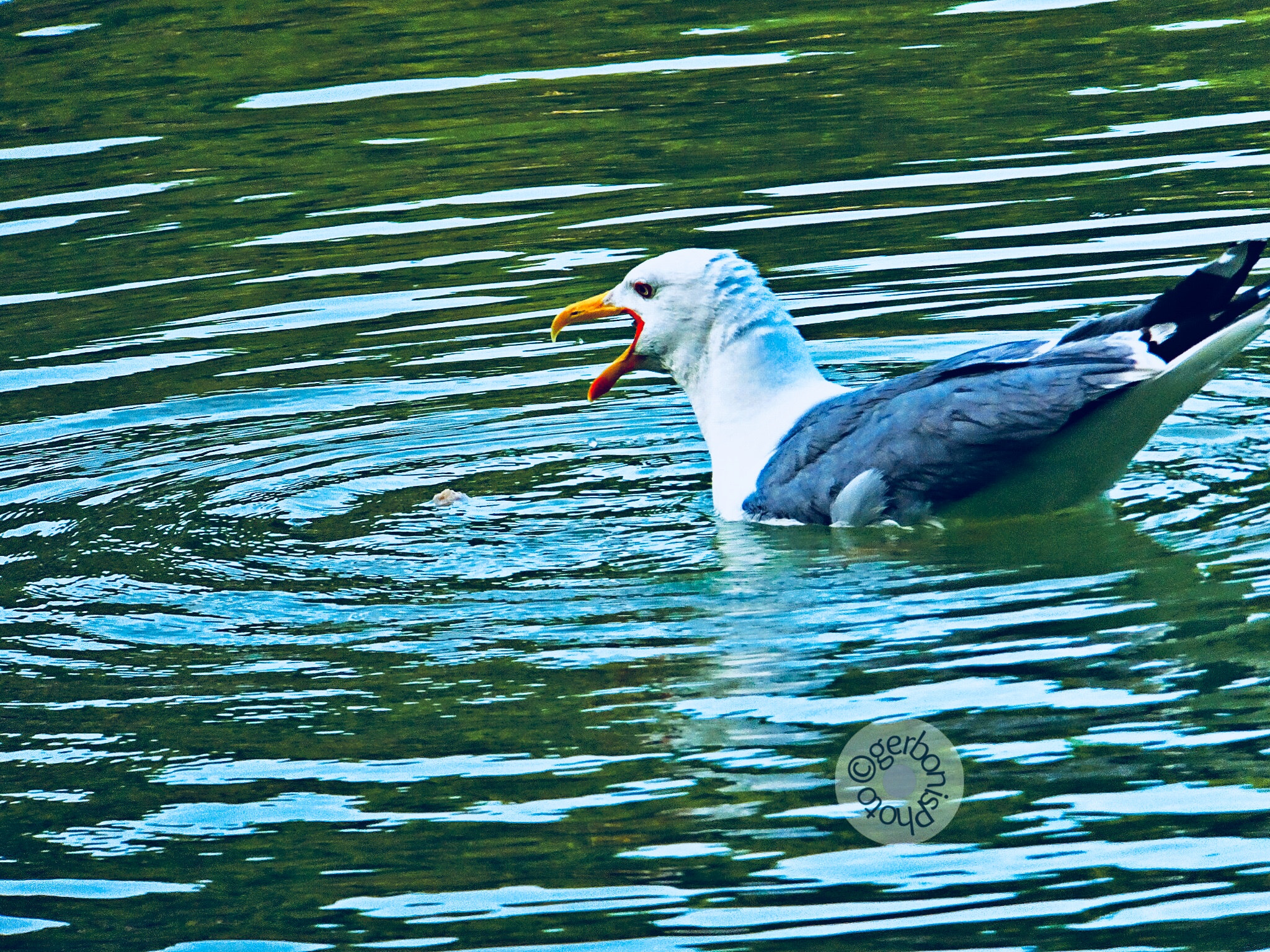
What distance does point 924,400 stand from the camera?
7469 mm

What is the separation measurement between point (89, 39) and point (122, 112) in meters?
2.44

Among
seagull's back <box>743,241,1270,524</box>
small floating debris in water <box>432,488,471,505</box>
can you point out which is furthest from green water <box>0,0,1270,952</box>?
seagull's back <box>743,241,1270,524</box>

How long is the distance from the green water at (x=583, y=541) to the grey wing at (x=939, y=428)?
0.19 metres

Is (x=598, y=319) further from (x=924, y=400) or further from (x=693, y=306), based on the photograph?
(x=924, y=400)

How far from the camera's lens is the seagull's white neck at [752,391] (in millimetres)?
8211

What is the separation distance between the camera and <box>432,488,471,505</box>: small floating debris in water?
847cm

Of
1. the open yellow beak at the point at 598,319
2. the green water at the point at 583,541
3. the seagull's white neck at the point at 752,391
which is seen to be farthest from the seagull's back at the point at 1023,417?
the open yellow beak at the point at 598,319

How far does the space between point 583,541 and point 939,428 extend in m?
1.38

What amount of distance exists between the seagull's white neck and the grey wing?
0.86 feet

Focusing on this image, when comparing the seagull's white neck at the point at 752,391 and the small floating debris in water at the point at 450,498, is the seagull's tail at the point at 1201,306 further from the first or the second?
the small floating debris in water at the point at 450,498

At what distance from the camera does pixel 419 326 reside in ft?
37.2

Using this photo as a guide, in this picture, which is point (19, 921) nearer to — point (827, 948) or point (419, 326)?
point (827, 948)

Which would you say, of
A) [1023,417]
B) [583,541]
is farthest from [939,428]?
[583,541]

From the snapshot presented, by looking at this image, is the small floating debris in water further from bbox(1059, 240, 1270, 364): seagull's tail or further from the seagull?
bbox(1059, 240, 1270, 364): seagull's tail
